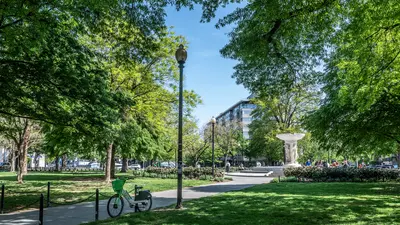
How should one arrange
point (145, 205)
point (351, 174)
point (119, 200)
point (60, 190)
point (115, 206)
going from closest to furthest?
point (115, 206) < point (119, 200) < point (145, 205) < point (60, 190) < point (351, 174)

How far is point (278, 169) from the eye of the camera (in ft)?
119

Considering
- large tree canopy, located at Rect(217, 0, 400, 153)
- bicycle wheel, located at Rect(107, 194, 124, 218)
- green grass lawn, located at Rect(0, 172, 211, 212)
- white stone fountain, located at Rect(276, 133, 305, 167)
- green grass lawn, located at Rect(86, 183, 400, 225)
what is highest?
large tree canopy, located at Rect(217, 0, 400, 153)

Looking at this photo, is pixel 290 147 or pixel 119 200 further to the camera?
pixel 290 147


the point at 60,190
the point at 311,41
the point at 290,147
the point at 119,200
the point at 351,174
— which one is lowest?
the point at 60,190

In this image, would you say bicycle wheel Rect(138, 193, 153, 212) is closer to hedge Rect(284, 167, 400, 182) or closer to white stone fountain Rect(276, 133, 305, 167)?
hedge Rect(284, 167, 400, 182)

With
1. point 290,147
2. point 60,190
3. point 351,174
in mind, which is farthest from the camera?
point 290,147

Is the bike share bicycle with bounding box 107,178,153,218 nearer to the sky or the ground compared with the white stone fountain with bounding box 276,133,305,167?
nearer to the ground

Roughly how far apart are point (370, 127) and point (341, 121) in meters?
1.71

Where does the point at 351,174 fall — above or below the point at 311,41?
below

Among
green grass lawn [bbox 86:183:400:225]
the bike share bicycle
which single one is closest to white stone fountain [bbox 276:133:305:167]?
green grass lawn [bbox 86:183:400:225]

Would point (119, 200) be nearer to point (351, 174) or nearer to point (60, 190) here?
point (60, 190)

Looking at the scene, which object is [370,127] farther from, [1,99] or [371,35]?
[1,99]

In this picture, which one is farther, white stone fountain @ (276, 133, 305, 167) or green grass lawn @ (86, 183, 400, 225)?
white stone fountain @ (276, 133, 305, 167)

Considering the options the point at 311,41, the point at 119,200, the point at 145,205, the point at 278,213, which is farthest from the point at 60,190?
the point at 311,41
